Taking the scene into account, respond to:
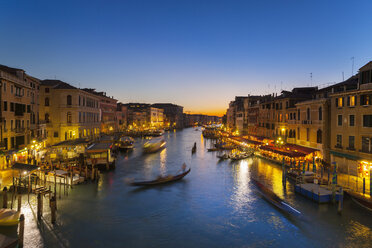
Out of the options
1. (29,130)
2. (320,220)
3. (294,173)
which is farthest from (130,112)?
(320,220)

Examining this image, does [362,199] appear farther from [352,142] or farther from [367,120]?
[367,120]

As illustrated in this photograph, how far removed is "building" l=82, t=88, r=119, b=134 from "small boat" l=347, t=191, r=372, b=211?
55.5 metres

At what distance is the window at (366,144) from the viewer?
64.4ft

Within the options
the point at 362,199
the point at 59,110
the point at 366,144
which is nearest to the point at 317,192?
the point at 362,199

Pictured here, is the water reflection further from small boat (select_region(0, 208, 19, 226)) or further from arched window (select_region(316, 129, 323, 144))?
small boat (select_region(0, 208, 19, 226))

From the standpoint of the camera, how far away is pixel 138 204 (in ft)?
60.1

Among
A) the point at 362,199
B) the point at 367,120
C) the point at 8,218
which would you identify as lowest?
the point at 8,218

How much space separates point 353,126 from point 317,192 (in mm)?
7781

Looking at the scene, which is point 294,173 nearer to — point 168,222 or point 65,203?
point 168,222

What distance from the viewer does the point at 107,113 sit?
66.4 m

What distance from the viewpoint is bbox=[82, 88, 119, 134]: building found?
62.2m

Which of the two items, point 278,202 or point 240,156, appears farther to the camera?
point 240,156

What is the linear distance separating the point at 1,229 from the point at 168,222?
9.53m

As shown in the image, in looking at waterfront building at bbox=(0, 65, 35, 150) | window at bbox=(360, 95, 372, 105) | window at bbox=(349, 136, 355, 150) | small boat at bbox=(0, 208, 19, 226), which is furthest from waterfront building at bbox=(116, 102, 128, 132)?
window at bbox=(360, 95, 372, 105)
